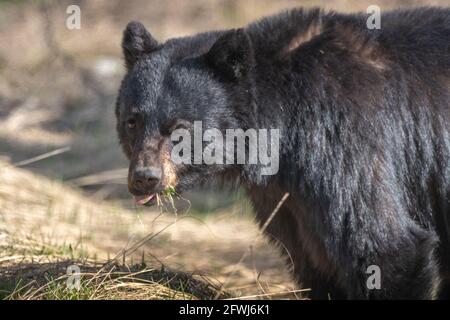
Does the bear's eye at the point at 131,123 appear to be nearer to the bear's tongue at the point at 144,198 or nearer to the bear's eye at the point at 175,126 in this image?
the bear's eye at the point at 175,126

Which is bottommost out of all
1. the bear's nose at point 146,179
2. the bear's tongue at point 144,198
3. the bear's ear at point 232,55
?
the bear's tongue at point 144,198

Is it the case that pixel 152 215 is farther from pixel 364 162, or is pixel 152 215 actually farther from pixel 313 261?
pixel 364 162

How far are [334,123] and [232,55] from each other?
84 centimetres

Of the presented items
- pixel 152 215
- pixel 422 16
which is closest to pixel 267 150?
pixel 422 16

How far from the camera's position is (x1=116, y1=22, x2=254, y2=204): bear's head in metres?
5.97

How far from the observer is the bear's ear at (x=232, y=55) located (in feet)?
19.6

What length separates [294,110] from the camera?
6.08 meters

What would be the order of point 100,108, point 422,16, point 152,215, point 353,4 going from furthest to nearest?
point 353,4 < point 100,108 < point 152,215 < point 422,16
